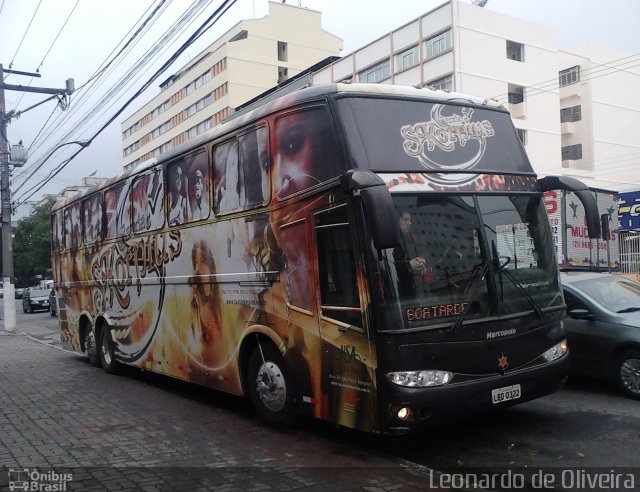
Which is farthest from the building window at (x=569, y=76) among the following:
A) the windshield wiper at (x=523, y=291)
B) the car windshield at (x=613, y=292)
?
the windshield wiper at (x=523, y=291)

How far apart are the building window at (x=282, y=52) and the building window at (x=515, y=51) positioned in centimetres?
3358

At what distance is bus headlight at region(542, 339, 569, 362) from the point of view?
19.2ft

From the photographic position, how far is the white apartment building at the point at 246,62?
67812mm

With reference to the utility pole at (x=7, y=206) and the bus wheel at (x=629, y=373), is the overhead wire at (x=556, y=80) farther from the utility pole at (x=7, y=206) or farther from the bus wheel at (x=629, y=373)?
the bus wheel at (x=629, y=373)

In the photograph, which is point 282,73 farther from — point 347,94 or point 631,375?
point 347,94

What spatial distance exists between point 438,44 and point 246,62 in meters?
33.3

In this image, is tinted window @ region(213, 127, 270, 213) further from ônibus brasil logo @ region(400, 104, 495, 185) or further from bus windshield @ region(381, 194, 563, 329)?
bus windshield @ region(381, 194, 563, 329)

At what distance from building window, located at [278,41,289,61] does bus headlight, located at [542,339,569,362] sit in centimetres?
6911

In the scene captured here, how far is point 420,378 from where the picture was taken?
514 cm

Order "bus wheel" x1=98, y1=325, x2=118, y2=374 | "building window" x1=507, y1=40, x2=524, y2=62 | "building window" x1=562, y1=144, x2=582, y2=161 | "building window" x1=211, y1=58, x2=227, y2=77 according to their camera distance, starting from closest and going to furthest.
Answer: "bus wheel" x1=98, y1=325, x2=118, y2=374, "building window" x1=507, y1=40, x2=524, y2=62, "building window" x1=562, y1=144, x2=582, y2=161, "building window" x1=211, y1=58, x2=227, y2=77

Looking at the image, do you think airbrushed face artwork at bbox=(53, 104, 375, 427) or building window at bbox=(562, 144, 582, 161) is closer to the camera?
airbrushed face artwork at bbox=(53, 104, 375, 427)

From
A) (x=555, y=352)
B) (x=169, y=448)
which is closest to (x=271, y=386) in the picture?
(x=169, y=448)

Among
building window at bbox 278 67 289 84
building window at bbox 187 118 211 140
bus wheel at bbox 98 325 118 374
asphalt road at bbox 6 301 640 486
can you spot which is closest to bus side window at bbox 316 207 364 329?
asphalt road at bbox 6 301 640 486

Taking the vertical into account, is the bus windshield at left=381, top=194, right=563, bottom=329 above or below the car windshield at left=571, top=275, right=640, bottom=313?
above
